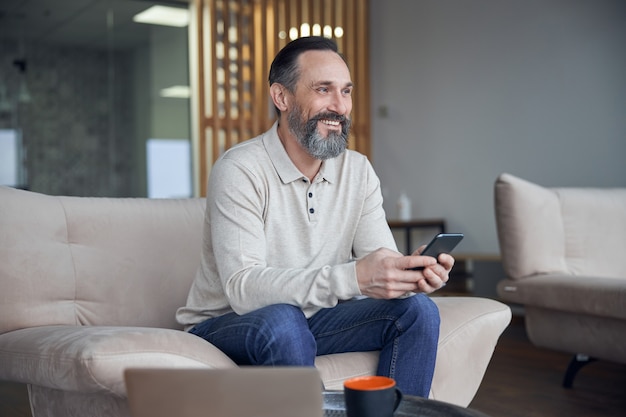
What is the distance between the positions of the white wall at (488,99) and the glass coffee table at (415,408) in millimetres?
3601

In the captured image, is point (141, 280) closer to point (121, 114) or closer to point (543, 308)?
point (543, 308)

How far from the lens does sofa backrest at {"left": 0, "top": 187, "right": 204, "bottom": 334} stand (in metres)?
1.87

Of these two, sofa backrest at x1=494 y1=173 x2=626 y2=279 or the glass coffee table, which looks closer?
the glass coffee table

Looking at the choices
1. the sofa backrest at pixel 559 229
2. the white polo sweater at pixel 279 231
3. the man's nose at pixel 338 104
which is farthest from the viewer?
the sofa backrest at pixel 559 229

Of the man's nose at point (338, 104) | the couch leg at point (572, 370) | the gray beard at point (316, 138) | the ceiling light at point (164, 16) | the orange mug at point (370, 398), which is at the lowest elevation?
the couch leg at point (572, 370)

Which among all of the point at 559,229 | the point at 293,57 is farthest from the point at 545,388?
the point at 293,57

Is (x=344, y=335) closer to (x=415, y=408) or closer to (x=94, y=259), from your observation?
(x=415, y=408)

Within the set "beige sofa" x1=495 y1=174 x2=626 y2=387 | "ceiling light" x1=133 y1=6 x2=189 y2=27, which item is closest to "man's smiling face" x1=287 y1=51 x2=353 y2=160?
"beige sofa" x1=495 y1=174 x2=626 y2=387

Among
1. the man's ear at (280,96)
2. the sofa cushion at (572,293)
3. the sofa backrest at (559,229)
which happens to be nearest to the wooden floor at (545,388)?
the sofa cushion at (572,293)

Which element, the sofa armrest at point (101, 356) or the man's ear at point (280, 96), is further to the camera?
the man's ear at point (280, 96)

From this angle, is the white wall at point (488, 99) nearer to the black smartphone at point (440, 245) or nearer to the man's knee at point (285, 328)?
the black smartphone at point (440, 245)

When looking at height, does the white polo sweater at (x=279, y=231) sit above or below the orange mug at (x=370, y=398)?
above

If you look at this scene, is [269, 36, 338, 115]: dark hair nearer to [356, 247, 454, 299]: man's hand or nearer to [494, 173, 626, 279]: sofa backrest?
[356, 247, 454, 299]: man's hand

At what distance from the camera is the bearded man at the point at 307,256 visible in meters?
1.60
